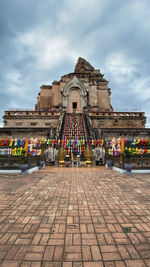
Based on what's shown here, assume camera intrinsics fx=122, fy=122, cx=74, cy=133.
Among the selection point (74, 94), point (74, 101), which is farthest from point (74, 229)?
point (74, 94)

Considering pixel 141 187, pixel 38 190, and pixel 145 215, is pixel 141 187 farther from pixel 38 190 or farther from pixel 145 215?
pixel 38 190

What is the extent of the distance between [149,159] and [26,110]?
20232 mm

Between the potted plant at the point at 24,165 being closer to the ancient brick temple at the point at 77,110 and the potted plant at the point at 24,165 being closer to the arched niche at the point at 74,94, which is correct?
the ancient brick temple at the point at 77,110

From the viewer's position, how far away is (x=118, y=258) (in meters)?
1.82

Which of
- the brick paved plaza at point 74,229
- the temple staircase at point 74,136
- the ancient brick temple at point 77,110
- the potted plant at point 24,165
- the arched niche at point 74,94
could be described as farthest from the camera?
the arched niche at point 74,94

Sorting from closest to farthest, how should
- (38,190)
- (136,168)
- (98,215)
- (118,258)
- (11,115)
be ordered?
1. (118,258)
2. (98,215)
3. (38,190)
4. (136,168)
5. (11,115)

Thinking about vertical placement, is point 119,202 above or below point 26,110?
below

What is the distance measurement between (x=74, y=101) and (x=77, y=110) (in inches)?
84.2

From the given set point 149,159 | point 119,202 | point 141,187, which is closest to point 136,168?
point 149,159

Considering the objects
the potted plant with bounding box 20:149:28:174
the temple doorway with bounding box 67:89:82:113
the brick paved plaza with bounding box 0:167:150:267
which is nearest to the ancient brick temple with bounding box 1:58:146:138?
the temple doorway with bounding box 67:89:82:113

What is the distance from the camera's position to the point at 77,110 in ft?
86.6

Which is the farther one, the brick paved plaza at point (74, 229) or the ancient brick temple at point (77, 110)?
the ancient brick temple at point (77, 110)

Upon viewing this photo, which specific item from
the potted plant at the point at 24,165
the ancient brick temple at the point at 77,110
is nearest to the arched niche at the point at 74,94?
the ancient brick temple at the point at 77,110

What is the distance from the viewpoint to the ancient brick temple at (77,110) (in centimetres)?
1772
